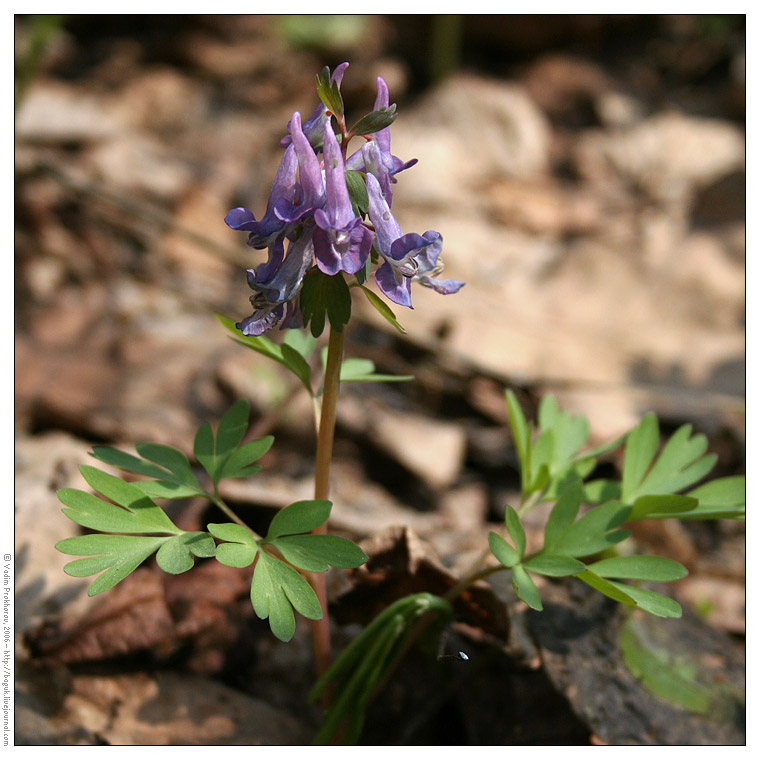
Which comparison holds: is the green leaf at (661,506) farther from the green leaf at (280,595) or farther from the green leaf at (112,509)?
the green leaf at (112,509)

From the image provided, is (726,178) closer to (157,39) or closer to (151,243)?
(151,243)

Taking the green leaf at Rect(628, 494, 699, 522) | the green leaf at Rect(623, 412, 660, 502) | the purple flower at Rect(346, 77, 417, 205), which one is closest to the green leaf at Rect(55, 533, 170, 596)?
the purple flower at Rect(346, 77, 417, 205)

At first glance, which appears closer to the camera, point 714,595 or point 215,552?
point 215,552

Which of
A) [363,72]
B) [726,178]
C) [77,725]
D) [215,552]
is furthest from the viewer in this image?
[363,72]

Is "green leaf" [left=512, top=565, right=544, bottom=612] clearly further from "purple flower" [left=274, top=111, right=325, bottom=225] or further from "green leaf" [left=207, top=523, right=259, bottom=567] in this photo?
"purple flower" [left=274, top=111, right=325, bottom=225]

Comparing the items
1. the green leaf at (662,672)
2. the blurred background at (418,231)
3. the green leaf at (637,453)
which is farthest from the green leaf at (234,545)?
the green leaf at (662,672)

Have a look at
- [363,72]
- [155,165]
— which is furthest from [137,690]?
[363,72]
